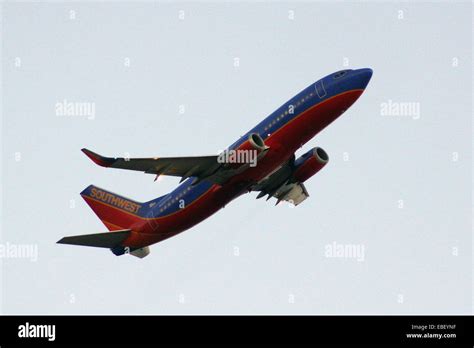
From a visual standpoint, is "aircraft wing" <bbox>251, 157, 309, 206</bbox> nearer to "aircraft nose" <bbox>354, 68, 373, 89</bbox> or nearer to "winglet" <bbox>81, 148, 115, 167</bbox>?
"aircraft nose" <bbox>354, 68, 373, 89</bbox>

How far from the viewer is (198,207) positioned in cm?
6025

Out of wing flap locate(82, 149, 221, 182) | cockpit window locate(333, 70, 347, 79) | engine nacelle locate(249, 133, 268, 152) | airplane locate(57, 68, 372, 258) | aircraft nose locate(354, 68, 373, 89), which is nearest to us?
engine nacelle locate(249, 133, 268, 152)

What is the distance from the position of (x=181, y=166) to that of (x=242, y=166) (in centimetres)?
390

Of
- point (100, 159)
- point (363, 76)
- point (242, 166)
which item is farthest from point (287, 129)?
point (100, 159)

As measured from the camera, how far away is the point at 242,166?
57062mm

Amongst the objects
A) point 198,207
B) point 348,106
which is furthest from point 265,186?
point 348,106

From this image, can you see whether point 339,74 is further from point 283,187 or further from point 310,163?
point 283,187

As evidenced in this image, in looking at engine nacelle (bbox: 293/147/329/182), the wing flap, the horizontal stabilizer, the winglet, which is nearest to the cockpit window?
engine nacelle (bbox: 293/147/329/182)

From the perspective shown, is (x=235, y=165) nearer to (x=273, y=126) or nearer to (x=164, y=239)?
(x=273, y=126)

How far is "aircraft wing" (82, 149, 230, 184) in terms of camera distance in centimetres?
5628

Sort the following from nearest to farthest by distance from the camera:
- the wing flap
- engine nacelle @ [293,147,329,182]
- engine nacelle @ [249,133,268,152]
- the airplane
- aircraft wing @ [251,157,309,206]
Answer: engine nacelle @ [249,133,268,152]
the wing flap
the airplane
engine nacelle @ [293,147,329,182]
aircraft wing @ [251,157,309,206]

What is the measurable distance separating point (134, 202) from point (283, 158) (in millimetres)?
14130

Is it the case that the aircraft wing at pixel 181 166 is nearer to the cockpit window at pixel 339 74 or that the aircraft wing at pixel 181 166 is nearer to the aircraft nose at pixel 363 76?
the cockpit window at pixel 339 74
